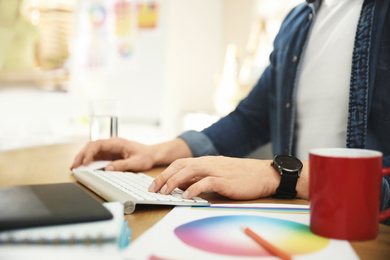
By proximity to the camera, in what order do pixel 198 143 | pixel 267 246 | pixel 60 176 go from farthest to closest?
pixel 198 143, pixel 60 176, pixel 267 246

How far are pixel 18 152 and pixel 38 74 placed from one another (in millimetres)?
2234

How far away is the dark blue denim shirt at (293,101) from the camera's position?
840mm

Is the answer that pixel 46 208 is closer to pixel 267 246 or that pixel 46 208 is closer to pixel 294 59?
pixel 267 246

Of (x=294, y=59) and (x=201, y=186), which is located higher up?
(x=294, y=59)

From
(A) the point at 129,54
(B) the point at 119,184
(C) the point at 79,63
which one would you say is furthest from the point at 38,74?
(B) the point at 119,184

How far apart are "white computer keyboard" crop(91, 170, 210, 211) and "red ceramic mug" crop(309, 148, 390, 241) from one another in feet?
0.61

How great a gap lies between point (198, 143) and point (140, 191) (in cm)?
38

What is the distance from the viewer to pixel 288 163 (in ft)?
2.13

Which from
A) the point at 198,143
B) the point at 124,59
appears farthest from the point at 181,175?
the point at 124,59

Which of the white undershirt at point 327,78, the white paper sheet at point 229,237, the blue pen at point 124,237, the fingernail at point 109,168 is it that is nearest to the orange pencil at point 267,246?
the white paper sheet at point 229,237

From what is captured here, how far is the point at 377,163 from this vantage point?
41 cm

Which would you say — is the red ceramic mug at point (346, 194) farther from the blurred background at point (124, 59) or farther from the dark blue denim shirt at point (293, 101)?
the blurred background at point (124, 59)

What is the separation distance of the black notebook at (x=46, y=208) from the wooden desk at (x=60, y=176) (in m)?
0.06

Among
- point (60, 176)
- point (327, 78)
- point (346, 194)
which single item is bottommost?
point (60, 176)
